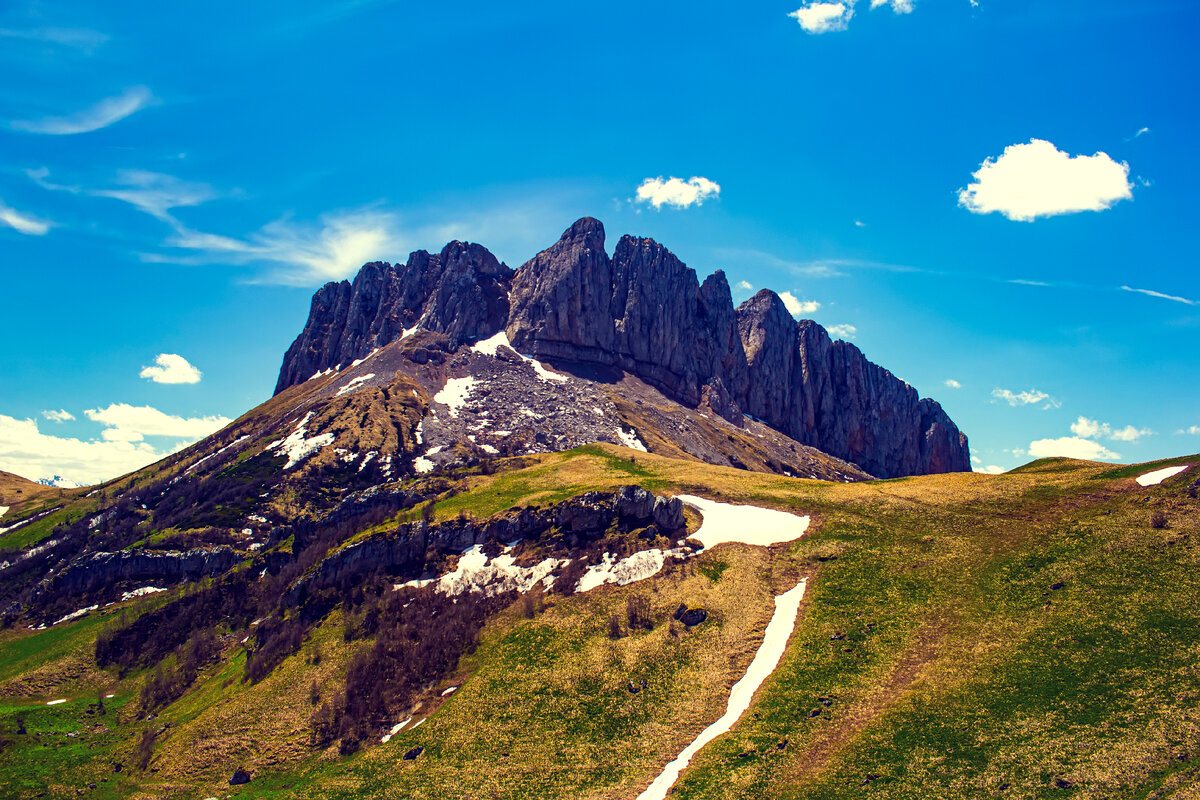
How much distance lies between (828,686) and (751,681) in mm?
5509

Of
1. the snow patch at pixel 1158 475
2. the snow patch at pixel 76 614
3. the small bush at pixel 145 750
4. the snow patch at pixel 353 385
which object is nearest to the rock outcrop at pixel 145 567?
the snow patch at pixel 76 614

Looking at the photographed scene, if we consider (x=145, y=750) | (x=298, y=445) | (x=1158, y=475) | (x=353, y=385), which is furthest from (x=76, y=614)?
(x=1158, y=475)

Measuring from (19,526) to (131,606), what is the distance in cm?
8684

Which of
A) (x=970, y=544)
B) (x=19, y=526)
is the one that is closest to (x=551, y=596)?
(x=970, y=544)

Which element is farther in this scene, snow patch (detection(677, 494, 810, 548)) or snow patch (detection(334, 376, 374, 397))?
snow patch (detection(334, 376, 374, 397))

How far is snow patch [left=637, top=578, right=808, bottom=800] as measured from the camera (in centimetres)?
3744

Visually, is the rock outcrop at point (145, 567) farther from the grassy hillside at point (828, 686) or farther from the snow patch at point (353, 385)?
the snow patch at point (353, 385)

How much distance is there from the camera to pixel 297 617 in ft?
229

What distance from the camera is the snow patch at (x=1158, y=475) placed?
57.4 metres

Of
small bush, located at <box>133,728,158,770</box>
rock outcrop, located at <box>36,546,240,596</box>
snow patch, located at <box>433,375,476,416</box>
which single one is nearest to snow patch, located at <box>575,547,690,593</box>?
small bush, located at <box>133,728,158,770</box>

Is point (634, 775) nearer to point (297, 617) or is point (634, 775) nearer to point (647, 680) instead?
point (647, 680)

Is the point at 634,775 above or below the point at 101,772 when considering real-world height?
above

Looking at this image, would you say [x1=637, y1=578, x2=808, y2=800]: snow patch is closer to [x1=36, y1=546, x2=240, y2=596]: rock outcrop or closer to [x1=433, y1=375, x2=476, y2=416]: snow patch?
[x1=36, y1=546, x2=240, y2=596]: rock outcrop

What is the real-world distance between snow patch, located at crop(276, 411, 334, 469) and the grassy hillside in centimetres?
8321
